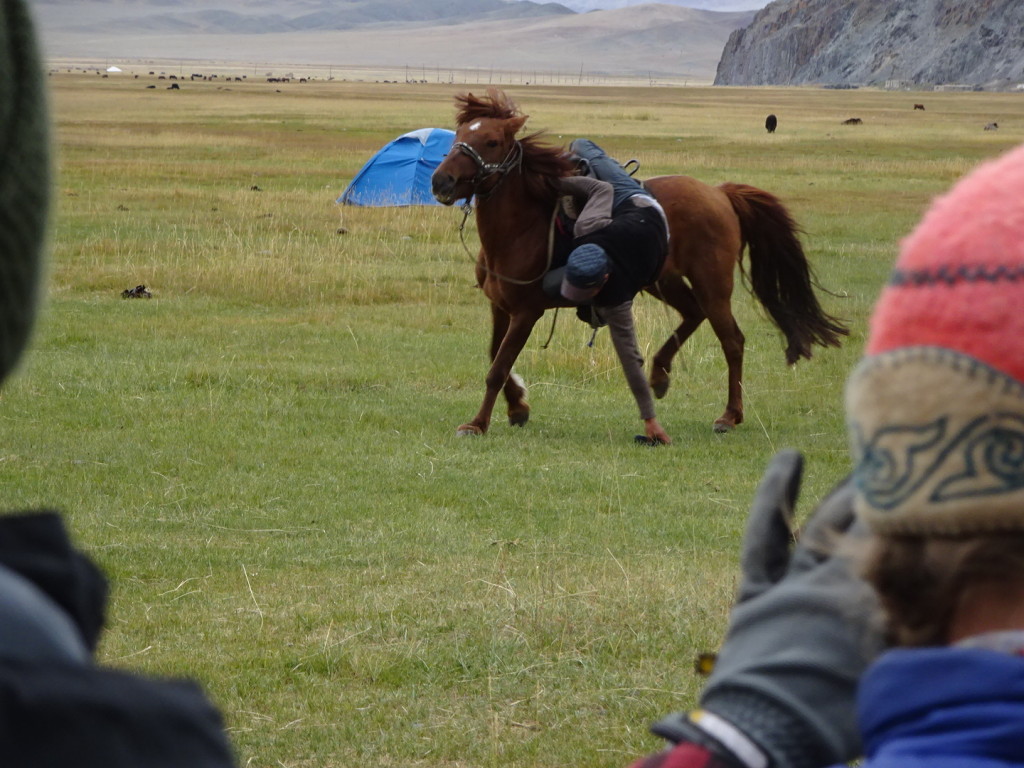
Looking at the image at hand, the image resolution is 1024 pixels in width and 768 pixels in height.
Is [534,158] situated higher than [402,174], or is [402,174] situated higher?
[534,158]

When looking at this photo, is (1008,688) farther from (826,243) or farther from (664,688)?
(826,243)

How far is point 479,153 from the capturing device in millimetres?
8289

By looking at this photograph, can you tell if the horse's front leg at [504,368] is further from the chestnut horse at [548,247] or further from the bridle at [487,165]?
the bridle at [487,165]

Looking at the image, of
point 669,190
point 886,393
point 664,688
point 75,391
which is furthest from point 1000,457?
point 75,391

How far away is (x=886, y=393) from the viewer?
125 cm

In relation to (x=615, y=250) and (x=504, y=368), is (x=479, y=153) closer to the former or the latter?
(x=615, y=250)

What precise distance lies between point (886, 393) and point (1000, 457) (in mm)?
114

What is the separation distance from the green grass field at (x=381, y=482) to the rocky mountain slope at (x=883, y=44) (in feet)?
301

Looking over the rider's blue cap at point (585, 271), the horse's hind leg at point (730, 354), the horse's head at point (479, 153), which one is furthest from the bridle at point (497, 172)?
the horse's hind leg at point (730, 354)

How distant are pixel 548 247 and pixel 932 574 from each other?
7312mm

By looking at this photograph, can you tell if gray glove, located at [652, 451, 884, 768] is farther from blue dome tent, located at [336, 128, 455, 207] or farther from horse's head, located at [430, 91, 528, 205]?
blue dome tent, located at [336, 128, 455, 207]

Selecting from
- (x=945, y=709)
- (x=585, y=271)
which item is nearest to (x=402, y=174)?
(x=585, y=271)

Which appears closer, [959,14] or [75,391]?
[75,391]

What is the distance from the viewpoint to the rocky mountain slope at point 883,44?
103 metres
